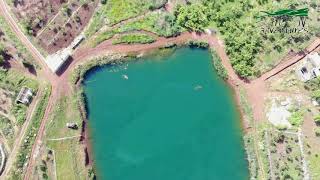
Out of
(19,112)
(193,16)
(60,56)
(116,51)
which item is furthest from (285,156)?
(19,112)

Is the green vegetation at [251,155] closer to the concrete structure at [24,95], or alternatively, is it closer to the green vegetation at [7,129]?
the concrete structure at [24,95]

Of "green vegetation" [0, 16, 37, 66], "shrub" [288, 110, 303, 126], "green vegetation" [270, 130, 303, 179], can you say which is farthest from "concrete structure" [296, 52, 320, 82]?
"green vegetation" [0, 16, 37, 66]

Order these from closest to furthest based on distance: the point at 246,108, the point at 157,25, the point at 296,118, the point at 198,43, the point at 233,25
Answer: the point at 296,118 → the point at 246,108 → the point at 233,25 → the point at 198,43 → the point at 157,25

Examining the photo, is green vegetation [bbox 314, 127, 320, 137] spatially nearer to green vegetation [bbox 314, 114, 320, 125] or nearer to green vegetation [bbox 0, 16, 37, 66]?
green vegetation [bbox 314, 114, 320, 125]

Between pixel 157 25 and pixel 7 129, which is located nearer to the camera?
pixel 7 129

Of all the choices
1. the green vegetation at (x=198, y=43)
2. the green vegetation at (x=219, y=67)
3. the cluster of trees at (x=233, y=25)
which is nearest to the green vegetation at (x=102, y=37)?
the cluster of trees at (x=233, y=25)

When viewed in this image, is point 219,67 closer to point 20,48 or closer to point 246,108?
point 246,108
